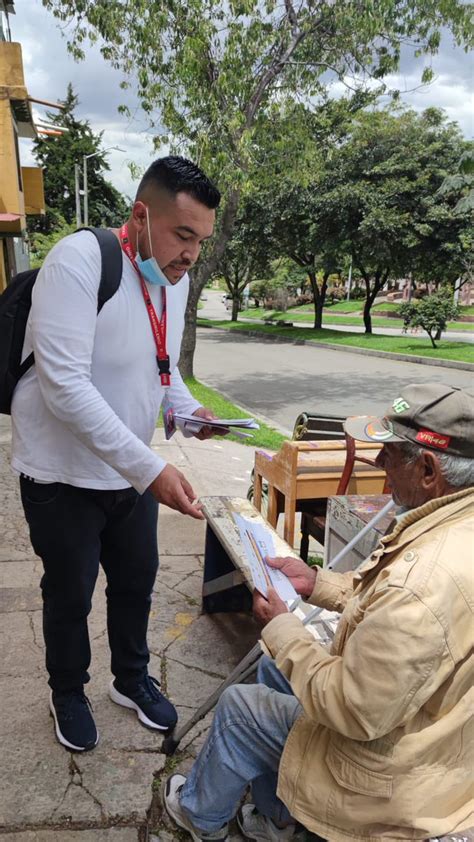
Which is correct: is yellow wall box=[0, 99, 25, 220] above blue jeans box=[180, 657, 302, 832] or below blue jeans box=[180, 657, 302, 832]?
above

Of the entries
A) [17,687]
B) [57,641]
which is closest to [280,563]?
[57,641]

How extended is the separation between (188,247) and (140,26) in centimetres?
791

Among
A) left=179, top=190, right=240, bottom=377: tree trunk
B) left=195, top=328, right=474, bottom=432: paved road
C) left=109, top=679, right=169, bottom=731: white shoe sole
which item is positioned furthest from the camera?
left=195, top=328, right=474, bottom=432: paved road

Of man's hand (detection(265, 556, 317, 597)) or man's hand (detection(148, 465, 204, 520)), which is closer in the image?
man's hand (detection(148, 465, 204, 520))

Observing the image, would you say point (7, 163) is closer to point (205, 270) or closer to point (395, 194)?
point (205, 270)

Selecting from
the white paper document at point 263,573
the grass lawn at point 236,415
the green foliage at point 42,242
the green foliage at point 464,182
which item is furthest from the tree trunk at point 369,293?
the white paper document at point 263,573

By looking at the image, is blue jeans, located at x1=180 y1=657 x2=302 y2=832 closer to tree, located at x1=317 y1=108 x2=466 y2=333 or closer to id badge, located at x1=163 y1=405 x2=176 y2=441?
id badge, located at x1=163 y1=405 x2=176 y2=441

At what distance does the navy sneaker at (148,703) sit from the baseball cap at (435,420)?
4.92 feet

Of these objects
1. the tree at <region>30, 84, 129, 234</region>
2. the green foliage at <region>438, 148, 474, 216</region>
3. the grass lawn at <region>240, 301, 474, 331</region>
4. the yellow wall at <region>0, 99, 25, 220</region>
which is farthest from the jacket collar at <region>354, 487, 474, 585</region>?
the tree at <region>30, 84, 129, 234</region>

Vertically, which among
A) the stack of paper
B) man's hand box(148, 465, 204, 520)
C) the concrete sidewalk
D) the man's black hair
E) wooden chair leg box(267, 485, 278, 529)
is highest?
the man's black hair

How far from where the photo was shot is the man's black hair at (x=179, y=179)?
1.82 meters

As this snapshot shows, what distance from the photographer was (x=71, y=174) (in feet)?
144

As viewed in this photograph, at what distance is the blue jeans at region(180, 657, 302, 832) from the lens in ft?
5.39

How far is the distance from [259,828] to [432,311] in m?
18.6
